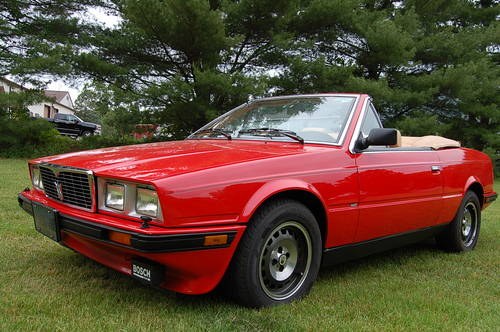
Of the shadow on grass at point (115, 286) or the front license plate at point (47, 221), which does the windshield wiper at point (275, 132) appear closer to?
the shadow on grass at point (115, 286)

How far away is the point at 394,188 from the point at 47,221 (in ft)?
8.28

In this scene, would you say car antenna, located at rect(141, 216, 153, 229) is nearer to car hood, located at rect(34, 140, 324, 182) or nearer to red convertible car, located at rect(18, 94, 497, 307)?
red convertible car, located at rect(18, 94, 497, 307)

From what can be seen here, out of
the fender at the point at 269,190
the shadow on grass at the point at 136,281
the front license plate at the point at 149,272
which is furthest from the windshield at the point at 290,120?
the front license plate at the point at 149,272

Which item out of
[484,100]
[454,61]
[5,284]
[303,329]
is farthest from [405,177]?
[484,100]

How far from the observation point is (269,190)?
2.71 metres

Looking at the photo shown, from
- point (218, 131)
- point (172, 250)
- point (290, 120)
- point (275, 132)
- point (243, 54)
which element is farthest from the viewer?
point (243, 54)

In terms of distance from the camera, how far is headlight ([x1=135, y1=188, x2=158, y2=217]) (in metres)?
2.43

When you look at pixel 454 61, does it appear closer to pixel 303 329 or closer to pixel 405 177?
pixel 405 177

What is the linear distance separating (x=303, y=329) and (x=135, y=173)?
1.27 m

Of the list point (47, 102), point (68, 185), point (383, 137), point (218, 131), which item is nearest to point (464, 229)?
point (383, 137)

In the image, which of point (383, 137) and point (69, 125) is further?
point (69, 125)

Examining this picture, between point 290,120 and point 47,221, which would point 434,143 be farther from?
point 47,221

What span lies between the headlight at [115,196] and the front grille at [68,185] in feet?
0.44

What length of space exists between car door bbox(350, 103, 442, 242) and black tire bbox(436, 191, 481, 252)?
1.73 ft
